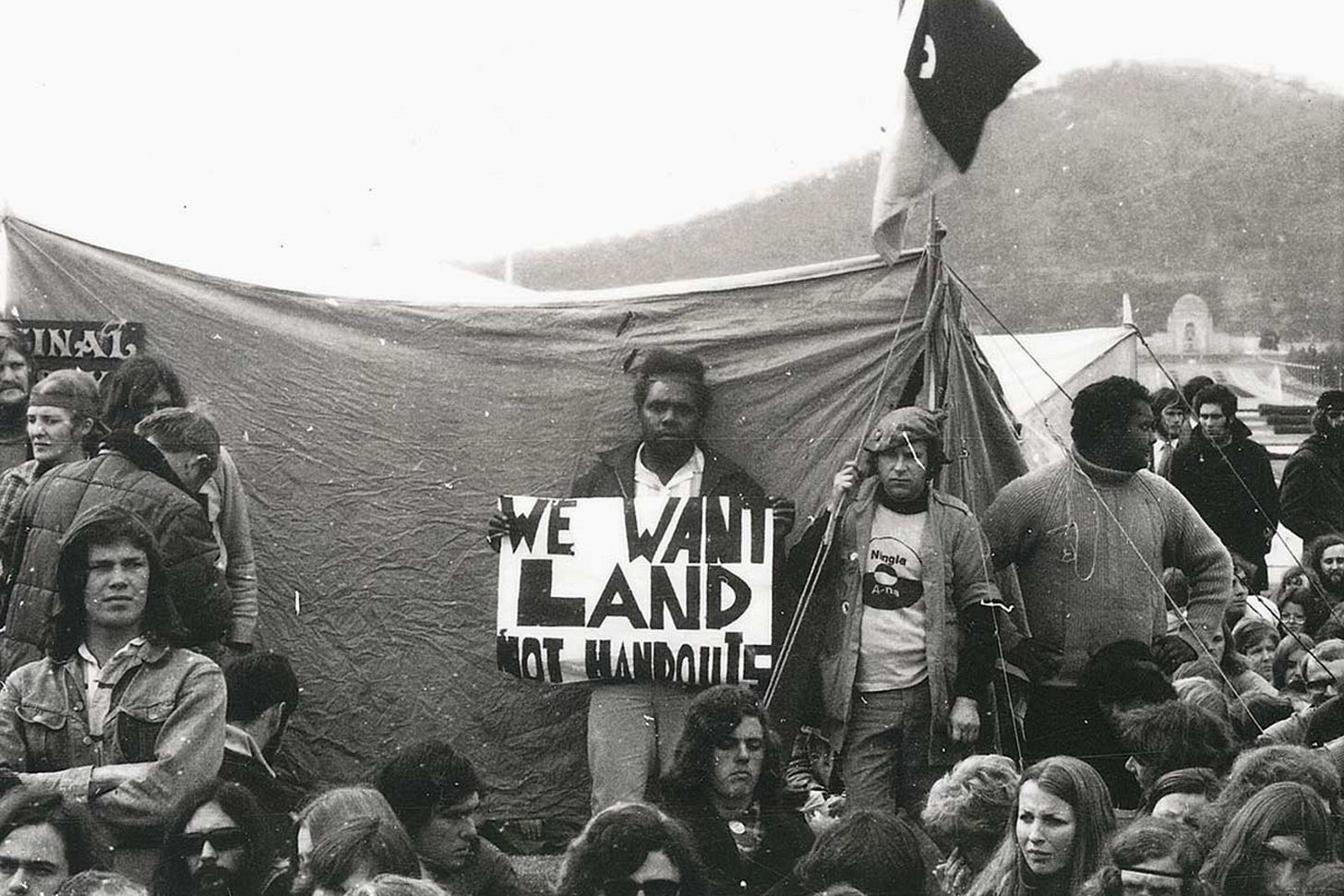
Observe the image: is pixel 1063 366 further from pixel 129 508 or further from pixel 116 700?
pixel 116 700

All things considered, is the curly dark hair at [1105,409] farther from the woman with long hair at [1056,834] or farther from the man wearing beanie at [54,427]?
the man wearing beanie at [54,427]

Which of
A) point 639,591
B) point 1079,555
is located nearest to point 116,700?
point 639,591

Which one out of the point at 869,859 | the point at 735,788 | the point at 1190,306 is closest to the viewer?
the point at 869,859

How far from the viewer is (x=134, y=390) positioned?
19.8 feet

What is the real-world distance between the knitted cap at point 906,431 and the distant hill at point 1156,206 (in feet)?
43.3

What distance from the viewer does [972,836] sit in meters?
5.12

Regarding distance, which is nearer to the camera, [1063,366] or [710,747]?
[710,747]

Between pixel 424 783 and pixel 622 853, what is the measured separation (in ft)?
2.74

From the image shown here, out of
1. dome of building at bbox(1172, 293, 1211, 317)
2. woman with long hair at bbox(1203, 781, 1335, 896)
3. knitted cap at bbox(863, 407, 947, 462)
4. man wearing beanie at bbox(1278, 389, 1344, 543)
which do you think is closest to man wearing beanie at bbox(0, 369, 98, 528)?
knitted cap at bbox(863, 407, 947, 462)

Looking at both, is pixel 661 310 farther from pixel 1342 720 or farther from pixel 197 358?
pixel 1342 720

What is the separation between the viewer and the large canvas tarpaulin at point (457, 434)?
630cm

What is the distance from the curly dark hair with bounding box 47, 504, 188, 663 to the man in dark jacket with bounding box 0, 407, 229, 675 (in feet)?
1.95

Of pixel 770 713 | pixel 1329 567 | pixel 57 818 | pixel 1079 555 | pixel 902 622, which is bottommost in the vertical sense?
pixel 57 818

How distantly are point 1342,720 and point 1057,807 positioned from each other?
128 cm
